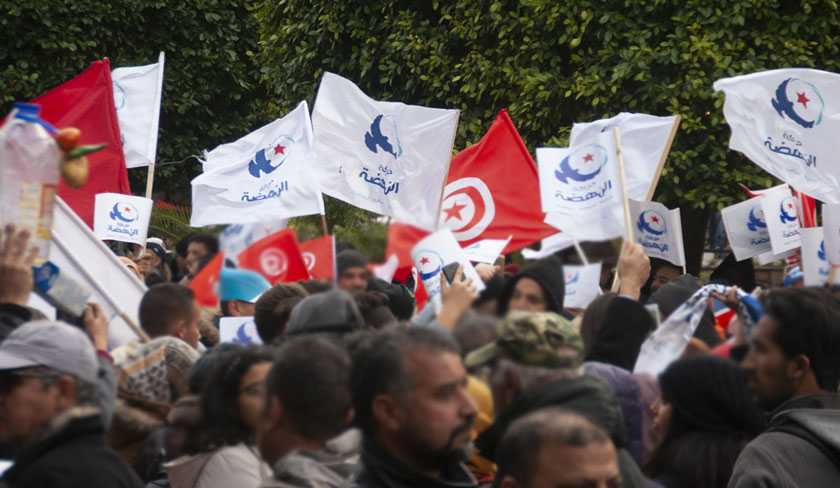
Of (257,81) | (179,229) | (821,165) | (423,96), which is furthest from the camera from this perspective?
(257,81)

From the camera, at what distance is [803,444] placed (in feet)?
15.3

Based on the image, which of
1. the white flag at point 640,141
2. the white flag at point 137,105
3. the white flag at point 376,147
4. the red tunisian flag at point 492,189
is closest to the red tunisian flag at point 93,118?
the white flag at point 137,105

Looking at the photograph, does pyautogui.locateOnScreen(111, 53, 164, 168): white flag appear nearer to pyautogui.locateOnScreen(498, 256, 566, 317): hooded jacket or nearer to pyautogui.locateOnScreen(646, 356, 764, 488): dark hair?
pyautogui.locateOnScreen(646, 356, 764, 488): dark hair

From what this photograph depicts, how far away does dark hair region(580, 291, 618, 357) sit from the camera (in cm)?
417

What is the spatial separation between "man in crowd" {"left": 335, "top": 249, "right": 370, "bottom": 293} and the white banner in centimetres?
222

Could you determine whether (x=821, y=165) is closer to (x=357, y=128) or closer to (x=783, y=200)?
(x=783, y=200)

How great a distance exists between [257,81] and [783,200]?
58.3 feet

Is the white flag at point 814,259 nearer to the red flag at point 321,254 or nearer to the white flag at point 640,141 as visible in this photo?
the red flag at point 321,254

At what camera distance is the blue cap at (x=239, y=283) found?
364cm

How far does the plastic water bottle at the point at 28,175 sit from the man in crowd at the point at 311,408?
97 centimetres

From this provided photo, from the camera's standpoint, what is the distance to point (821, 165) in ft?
28.3

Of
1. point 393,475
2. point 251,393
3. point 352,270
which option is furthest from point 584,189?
point 393,475

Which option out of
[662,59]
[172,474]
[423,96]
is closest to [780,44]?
[662,59]

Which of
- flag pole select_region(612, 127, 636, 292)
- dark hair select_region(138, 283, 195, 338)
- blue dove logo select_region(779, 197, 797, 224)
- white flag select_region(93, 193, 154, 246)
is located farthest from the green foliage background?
dark hair select_region(138, 283, 195, 338)
